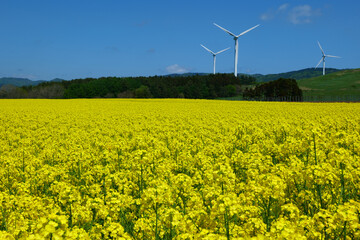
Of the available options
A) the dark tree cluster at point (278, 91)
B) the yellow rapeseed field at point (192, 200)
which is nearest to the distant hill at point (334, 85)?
the dark tree cluster at point (278, 91)

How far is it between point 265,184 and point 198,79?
163317 millimetres

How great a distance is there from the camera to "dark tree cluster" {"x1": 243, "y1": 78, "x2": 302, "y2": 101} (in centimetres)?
10569

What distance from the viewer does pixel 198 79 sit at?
549 ft

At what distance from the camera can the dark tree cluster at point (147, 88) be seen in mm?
137750

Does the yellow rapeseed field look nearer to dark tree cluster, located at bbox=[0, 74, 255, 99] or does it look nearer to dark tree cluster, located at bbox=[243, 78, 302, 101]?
dark tree cluster, located at bbox=[243, 78, 302, 101]

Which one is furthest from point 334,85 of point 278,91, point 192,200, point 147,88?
point 192,200

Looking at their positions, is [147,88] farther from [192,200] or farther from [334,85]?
[192,200]

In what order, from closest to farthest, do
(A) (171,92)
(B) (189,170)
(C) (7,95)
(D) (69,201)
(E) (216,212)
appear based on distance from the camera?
(E) (216,212) < (D) (69,201) < (B) (189,170) < (C) (7,95) < (A) (171,92)

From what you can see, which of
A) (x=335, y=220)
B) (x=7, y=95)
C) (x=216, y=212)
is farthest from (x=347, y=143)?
(x=7, y=95)

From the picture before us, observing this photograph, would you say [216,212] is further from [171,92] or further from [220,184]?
[171,92]

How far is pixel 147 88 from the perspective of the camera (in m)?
140

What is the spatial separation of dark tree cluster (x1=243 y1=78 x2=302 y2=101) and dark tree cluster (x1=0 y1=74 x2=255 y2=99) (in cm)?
4179

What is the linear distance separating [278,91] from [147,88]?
6277 cm

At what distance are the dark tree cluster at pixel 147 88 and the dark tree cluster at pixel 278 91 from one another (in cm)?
4179
